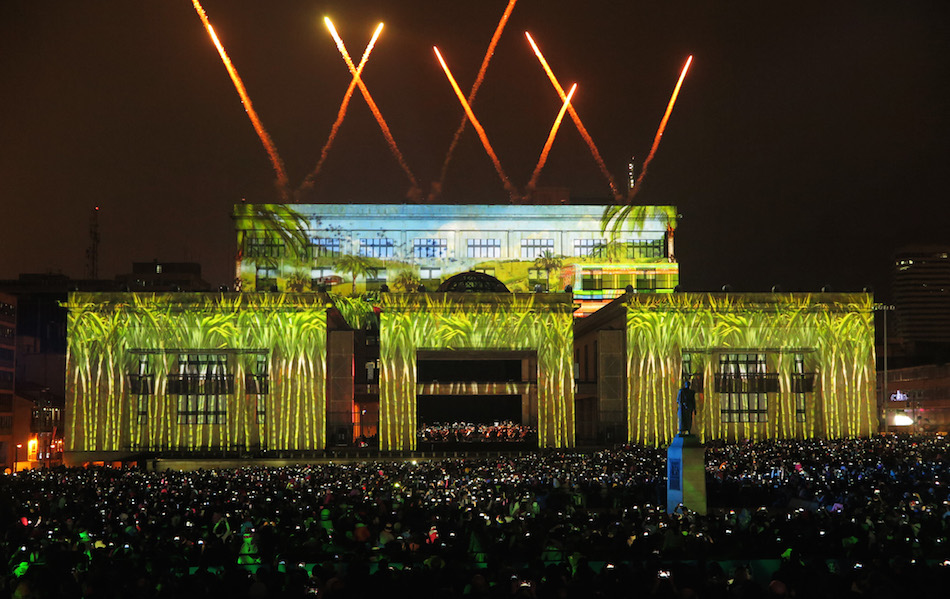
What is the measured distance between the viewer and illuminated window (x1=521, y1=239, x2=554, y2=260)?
7981 centimetres

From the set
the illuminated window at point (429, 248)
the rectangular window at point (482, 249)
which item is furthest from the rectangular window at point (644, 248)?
the illuminated window at point (429, 248)

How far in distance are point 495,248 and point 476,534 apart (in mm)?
61025

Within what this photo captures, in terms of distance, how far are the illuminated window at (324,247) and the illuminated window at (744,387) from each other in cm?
3162

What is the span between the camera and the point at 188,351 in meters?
57.9

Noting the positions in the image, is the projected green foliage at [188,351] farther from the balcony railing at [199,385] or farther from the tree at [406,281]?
the tree at [406,281]

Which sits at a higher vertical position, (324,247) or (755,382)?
(324,247)

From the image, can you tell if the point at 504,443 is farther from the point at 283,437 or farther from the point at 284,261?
the point at 284,261

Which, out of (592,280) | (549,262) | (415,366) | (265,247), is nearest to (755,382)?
(415,366)

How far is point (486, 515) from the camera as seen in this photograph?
2380 cm

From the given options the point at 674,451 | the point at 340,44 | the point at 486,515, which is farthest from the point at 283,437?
Result: the point at 486,515

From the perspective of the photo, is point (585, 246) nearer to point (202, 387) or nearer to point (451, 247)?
point (451, 247)

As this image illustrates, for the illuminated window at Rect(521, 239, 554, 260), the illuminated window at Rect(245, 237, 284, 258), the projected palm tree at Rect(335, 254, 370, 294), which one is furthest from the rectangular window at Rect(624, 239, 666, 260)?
the illuminated window at Rect(245, 237, 284, 258)

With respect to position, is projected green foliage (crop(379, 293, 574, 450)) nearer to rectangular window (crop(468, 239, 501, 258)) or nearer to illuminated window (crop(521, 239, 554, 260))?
illuminated window (crop(521, 239, 554, 260))

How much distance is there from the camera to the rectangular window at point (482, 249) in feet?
262
